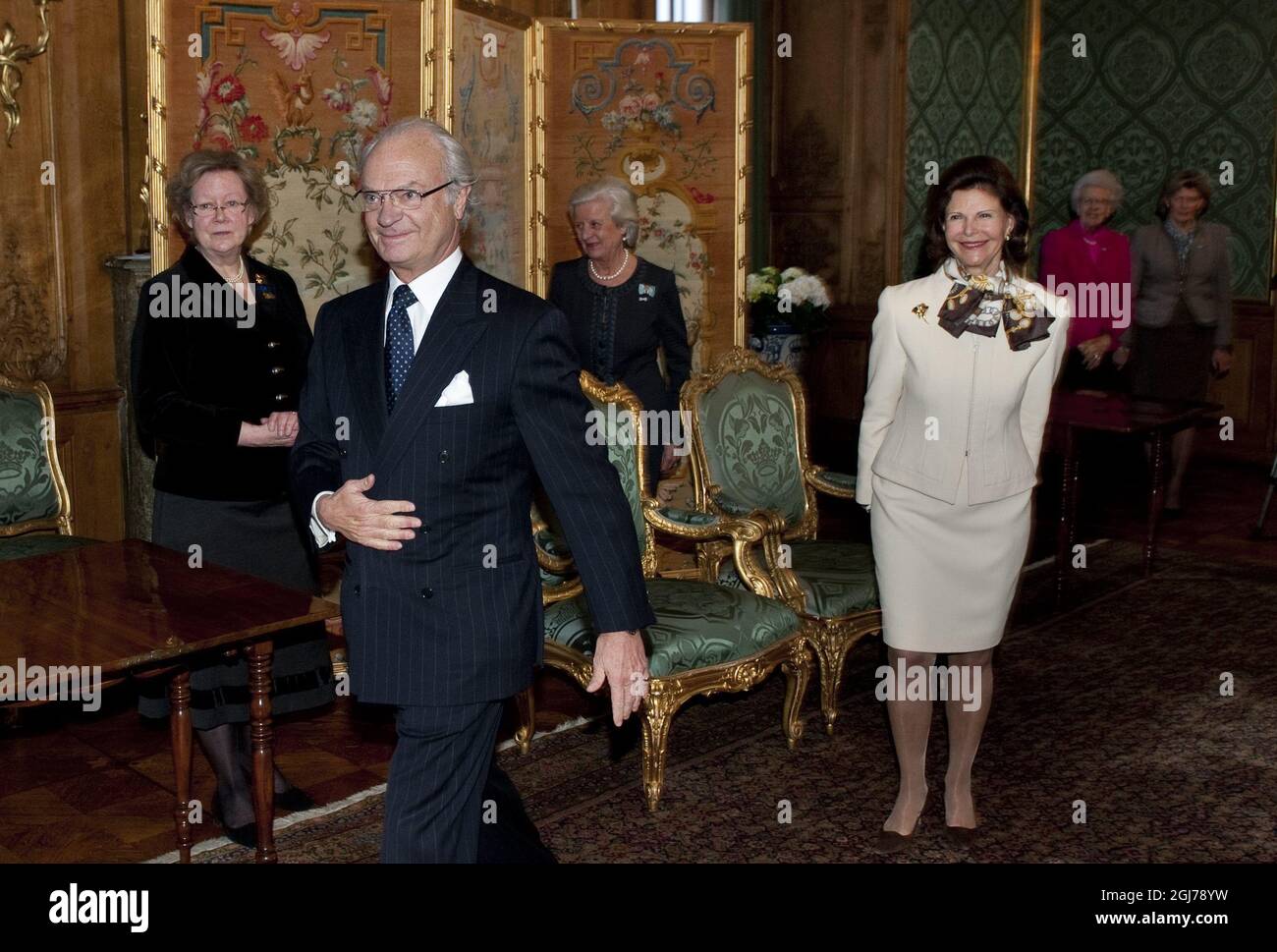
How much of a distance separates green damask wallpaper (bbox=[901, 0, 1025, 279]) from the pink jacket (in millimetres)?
1796

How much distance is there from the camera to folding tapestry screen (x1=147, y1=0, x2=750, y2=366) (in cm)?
431

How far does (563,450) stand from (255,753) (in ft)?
4.47

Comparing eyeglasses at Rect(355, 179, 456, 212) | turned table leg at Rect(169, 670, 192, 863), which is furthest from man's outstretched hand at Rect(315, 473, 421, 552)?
turned table leg at Rect(169, 670, 192, 863)

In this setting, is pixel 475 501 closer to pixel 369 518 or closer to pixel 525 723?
pixel 369 518

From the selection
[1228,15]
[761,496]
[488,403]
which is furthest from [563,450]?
[1228,15]

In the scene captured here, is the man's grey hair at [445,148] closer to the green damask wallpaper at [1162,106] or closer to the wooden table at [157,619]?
the wooden table at [157,619]

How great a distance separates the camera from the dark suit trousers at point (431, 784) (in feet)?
7.70

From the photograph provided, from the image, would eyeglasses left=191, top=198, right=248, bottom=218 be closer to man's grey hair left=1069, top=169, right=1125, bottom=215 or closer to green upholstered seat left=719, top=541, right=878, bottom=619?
green upholstered seat left=719, top=541, right=878, bottom=619

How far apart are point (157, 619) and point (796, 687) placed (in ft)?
6.77

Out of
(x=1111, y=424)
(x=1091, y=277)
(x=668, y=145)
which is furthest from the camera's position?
(x=1091, y=277)

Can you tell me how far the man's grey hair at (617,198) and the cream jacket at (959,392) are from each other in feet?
6.13

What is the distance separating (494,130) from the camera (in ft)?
16.7

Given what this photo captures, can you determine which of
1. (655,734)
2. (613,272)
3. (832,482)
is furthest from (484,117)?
(655,734)

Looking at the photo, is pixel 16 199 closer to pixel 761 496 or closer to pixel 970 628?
pixel 761 496
